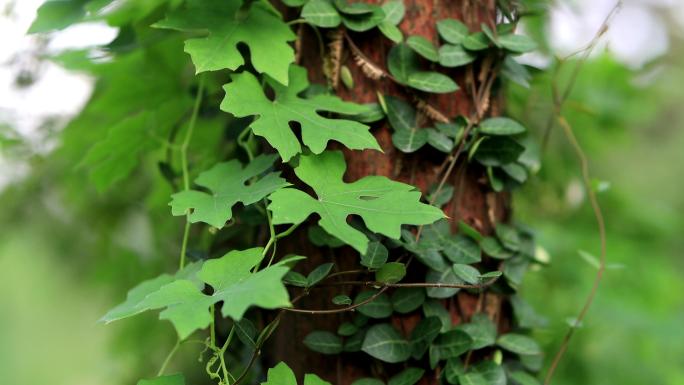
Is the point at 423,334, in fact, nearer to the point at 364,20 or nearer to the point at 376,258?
the point at 376,258

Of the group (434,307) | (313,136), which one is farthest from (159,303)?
(434,307)

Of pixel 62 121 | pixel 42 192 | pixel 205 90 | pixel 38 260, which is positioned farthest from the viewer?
pixel 38 260

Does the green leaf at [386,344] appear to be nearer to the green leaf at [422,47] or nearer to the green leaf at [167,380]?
the green leaf at [167,380]

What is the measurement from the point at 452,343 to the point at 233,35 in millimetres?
629

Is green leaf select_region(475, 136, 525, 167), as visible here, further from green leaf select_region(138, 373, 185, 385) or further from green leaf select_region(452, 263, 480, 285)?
green leaf select_region(138, 373, 185, 385)

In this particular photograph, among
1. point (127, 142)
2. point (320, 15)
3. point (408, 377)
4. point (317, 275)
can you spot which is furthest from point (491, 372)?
point (127, 142)

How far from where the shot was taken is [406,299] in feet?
3.49

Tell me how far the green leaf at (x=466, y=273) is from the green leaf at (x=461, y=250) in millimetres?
84

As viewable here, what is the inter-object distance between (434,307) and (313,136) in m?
0.35

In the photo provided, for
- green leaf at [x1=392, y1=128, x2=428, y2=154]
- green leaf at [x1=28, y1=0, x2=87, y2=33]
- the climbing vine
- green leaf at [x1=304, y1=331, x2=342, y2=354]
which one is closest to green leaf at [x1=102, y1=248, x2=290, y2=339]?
the climbing vine

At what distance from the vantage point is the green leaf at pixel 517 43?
1.16 meters

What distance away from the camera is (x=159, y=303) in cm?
82

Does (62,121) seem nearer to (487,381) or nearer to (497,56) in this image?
(497,56)

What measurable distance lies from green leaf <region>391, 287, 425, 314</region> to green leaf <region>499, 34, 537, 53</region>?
1.54 ft
